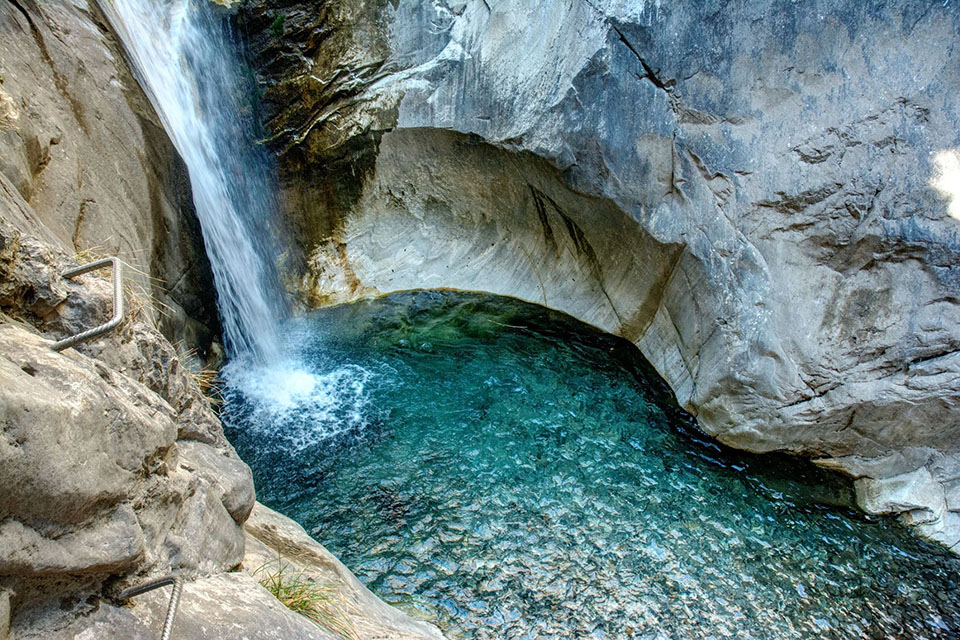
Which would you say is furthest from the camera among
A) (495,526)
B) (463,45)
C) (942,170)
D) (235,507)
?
(463,45)

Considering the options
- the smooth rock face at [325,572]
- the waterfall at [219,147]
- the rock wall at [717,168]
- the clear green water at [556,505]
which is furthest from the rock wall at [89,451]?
the rock wall at [717,168]

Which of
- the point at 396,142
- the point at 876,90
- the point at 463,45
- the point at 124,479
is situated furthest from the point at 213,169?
the point at 876,90

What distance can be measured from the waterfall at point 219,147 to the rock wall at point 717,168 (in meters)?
0.34

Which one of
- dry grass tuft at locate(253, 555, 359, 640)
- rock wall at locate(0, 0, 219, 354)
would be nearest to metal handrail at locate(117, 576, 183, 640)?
dry grass tuft at locate(253, 555, 359, 640)

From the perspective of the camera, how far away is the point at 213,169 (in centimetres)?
624

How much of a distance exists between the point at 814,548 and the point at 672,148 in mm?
3510

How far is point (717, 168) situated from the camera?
5.52 m

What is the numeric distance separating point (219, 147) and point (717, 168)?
15.9ft

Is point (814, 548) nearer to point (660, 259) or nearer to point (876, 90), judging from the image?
point (660, 259)

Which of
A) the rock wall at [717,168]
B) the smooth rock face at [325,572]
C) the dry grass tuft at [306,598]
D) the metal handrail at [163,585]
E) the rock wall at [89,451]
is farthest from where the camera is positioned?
the rock wall at [717,168]

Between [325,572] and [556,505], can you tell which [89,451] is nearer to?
[325,572]

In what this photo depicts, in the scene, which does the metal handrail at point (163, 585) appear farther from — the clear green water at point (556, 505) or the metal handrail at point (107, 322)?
the clear green water at point (556, 505)

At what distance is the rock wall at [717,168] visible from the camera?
498 centimetres

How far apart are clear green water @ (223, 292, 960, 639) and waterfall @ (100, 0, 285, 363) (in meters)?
0.69
